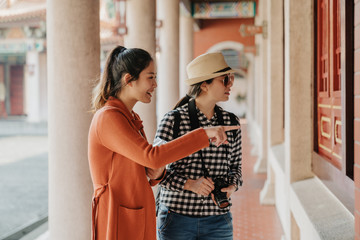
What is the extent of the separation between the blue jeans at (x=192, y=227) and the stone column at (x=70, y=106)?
0.91 metres

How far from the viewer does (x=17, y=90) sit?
27.8m

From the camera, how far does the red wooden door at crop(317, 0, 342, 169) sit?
8.23 feet

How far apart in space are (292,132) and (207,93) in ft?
5.19

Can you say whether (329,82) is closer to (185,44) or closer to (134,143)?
(134,143)

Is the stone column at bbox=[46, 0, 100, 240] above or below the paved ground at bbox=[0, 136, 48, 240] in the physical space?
above

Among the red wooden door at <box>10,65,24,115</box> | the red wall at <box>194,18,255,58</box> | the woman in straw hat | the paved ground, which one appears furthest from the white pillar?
the woman in straw hat

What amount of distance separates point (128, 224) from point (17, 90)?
28.6 metres

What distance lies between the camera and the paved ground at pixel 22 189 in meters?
4.62

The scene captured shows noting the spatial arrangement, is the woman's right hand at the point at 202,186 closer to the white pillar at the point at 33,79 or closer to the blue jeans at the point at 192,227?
the blue jeans at the point at 192,227

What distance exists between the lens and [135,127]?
1451mm

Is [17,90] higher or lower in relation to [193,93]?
higher

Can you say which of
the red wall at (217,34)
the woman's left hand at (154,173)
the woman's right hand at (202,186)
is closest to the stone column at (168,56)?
the woman's right hand at (202,186)

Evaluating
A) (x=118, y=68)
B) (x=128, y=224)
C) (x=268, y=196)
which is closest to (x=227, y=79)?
(x=118, y=68)

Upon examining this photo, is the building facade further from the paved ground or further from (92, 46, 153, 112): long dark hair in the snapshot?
the paved ground
